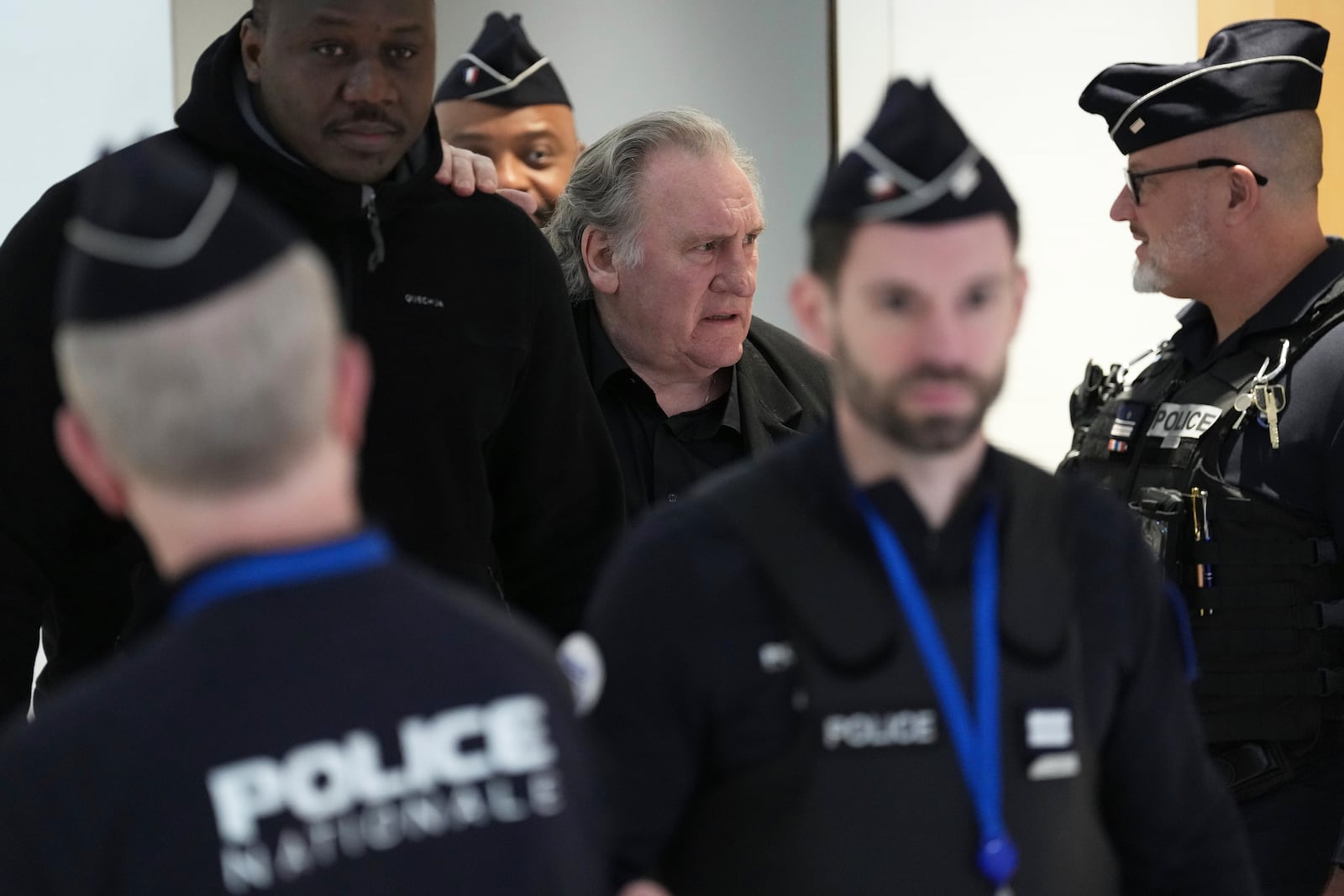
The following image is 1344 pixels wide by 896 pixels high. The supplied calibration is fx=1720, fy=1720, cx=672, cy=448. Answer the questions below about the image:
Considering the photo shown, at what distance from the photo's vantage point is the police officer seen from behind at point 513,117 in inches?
143

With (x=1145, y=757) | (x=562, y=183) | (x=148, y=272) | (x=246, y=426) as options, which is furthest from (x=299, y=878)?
(x=562, y=183)

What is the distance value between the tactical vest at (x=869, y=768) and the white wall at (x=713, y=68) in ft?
11.3

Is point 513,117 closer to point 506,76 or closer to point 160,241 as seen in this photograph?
point 506,76

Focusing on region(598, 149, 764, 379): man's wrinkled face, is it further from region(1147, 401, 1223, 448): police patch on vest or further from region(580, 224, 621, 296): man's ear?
region(1147, 401, 1223, 448): police patch on vest

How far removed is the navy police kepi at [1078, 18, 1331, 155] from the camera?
2.97 metres

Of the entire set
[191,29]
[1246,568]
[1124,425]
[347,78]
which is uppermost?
[191,29]

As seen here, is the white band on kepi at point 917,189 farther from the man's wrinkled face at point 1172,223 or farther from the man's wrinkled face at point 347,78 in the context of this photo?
the man's wrinkled face at point 1172,223

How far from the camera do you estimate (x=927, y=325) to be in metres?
1.26

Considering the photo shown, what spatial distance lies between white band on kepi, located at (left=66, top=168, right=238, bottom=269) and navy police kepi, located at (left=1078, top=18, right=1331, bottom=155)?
224 cm

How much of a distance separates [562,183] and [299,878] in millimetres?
2739

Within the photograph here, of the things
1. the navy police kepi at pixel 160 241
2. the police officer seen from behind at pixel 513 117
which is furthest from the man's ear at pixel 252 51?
the police officer seen from behind at pixel 513 117

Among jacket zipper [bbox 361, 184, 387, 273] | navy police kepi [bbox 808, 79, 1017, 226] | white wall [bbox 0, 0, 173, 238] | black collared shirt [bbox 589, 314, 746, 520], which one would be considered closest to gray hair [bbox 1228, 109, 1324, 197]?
black collared shirt [bbox 589, 314, 746, 520]

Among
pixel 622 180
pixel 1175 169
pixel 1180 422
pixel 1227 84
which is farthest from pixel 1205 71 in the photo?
pixel 622 180

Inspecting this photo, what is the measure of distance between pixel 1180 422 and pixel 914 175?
1.69m
